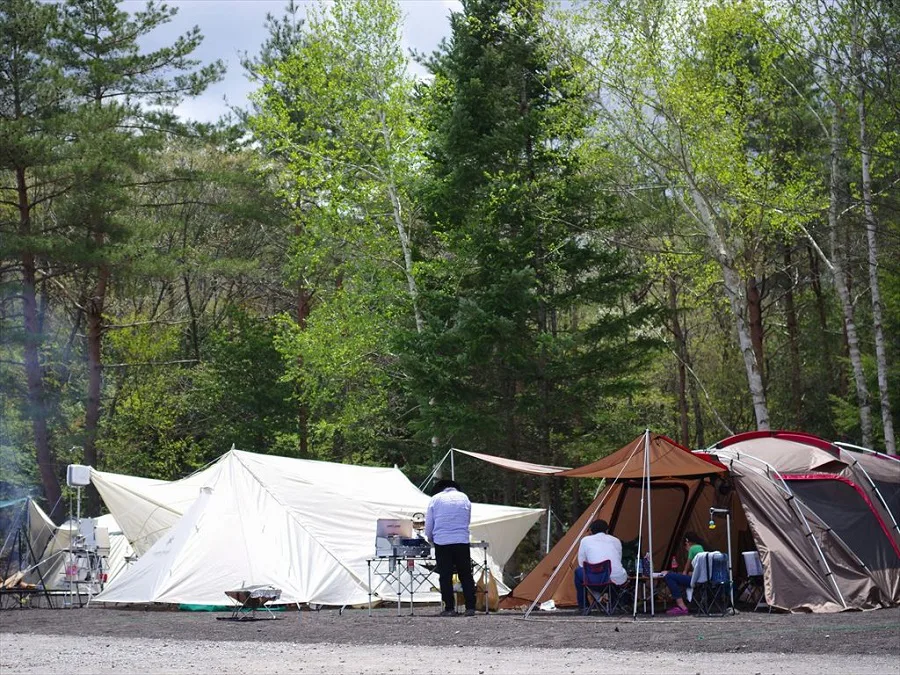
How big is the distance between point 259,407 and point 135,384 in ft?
12.4

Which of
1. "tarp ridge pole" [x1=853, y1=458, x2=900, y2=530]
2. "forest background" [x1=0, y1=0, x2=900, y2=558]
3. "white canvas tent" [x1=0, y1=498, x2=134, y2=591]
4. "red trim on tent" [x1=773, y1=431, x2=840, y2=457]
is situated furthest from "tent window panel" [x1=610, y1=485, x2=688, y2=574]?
"white canvas tent" [x1=0, y1=498, x2=134, y2=591]

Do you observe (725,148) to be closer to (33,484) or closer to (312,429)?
(312,429)

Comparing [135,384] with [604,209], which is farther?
[135,384]

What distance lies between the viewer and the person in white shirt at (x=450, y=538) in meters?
11.4

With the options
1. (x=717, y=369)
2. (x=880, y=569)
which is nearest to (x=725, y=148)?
(x=880, y=569)

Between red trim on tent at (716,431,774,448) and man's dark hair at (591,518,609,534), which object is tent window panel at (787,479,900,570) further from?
man's dark hair at (591,518,609,534)

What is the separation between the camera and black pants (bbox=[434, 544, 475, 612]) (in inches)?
451

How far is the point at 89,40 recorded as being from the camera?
79.6ft

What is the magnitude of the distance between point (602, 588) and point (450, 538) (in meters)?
1.60

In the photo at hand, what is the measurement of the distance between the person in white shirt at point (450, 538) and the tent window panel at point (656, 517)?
2668mm

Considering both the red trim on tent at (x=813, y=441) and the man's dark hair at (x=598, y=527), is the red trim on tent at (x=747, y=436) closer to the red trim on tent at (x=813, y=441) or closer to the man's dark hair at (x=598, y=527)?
the red trim on tent at (x=813, y=441)

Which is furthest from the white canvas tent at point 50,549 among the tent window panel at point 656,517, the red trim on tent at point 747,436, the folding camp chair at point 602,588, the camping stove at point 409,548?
the red trim on tent at point 747,436

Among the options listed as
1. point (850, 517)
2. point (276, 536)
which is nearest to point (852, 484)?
point (850, 517)

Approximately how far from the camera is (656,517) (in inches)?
548
